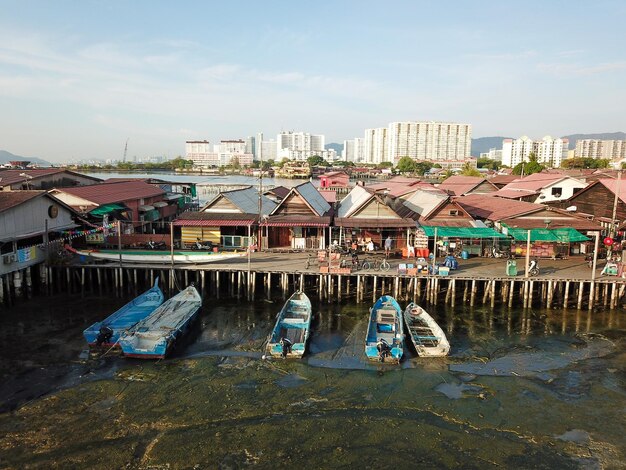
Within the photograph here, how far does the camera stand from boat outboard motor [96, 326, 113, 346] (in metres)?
20.9

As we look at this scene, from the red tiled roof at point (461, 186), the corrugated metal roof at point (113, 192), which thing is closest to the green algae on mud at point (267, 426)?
the corrugated metal roof at point (113, 192)

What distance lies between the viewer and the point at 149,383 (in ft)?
59.4

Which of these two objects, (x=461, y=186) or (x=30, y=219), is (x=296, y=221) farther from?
(x=461, y=186)

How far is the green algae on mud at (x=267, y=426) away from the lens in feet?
44.9

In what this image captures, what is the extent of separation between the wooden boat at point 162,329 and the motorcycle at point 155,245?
8472mm

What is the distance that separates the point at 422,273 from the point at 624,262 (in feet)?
45.7

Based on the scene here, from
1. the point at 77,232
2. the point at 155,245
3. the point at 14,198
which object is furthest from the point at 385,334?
the point at 14,198

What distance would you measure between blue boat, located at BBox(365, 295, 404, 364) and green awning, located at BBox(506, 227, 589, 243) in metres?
12.3

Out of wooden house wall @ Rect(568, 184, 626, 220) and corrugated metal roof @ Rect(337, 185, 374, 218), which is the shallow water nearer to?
corrugated metal roof @ Rect(337, 185, 374, 218)

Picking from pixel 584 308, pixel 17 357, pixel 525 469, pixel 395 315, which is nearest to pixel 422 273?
pixel 395 315

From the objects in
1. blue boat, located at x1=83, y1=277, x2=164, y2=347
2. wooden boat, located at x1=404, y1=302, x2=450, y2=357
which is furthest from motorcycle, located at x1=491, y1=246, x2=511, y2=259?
blue boat, located at x1=83, y1=277, x2=164, y2=347

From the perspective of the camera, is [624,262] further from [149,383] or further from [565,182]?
[149,383]

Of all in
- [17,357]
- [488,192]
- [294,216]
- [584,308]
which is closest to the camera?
[17,357]

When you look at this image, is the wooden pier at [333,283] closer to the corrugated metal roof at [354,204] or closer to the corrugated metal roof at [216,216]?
the corrugated metal roof at [216,216]
